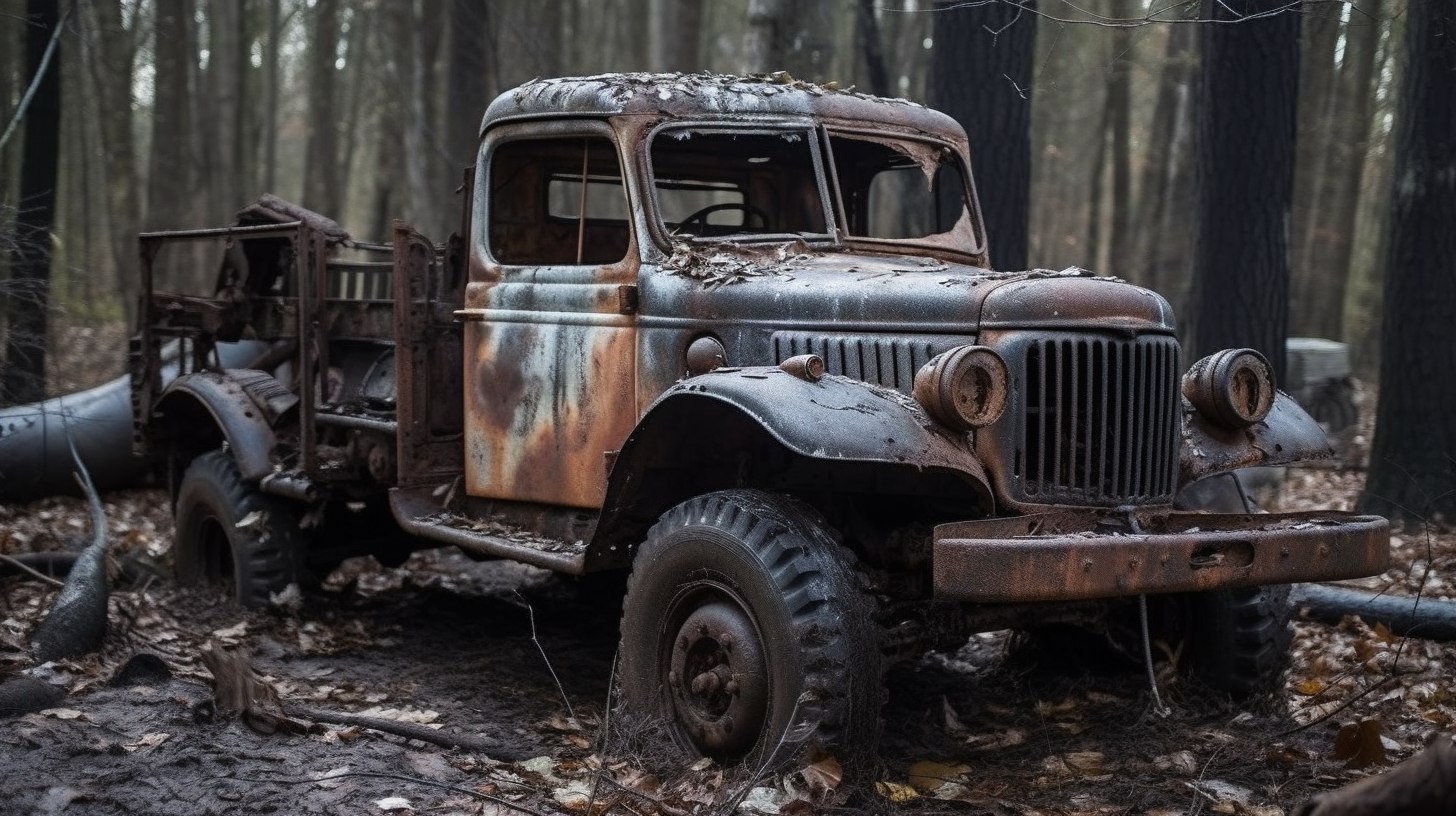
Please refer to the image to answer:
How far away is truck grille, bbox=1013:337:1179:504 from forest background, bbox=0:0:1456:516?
1.42 meters

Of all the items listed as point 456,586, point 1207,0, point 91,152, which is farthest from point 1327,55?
point 91,152

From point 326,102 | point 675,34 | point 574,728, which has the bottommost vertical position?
point 574,728

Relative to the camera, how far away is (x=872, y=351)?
16.6 feet

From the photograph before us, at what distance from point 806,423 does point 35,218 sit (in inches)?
307

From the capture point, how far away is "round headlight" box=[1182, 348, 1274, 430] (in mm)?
5418

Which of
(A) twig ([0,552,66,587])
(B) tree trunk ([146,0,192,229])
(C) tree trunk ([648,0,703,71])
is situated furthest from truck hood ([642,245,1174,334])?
(B) tree trunk ([146,0,192,229])

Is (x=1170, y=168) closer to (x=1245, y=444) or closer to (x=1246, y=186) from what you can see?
(x=1246, y=186)

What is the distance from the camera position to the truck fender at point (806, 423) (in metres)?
4.39

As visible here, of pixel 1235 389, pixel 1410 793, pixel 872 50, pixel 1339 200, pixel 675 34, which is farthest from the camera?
pixel 1339 200

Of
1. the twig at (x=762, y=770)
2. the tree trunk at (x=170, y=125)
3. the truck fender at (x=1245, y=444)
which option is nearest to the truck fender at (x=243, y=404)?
the twig at (x=762, y=770)

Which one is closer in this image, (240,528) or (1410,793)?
(1410,793)

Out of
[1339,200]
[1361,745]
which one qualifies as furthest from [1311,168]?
[1361,745]

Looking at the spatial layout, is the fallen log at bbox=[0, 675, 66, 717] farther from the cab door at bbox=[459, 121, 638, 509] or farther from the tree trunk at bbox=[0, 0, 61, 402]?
the tree trunk at bbox=[0, 0, 61, 402]

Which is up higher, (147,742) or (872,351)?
(872,351)
